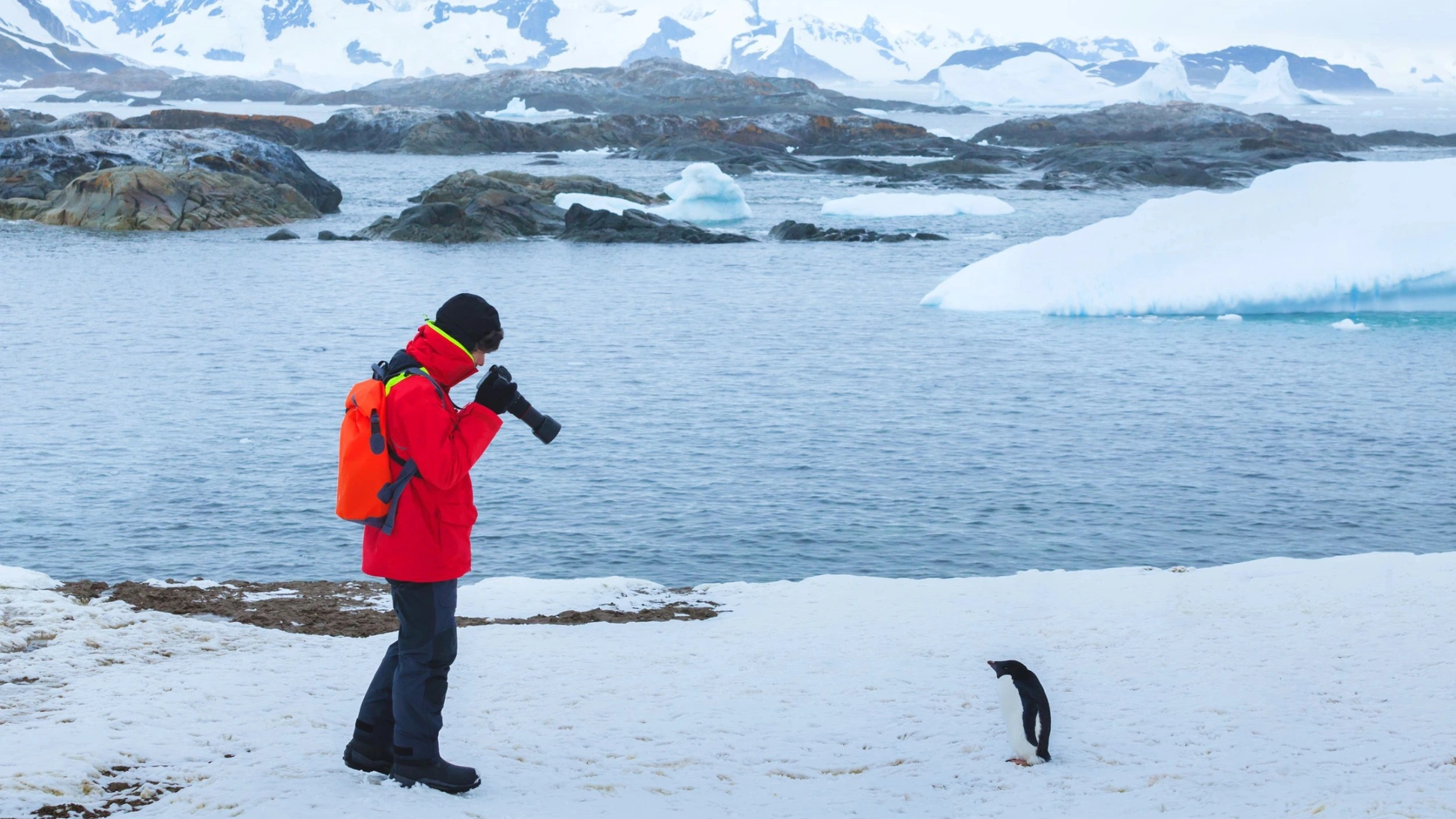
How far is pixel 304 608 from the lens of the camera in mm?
9234

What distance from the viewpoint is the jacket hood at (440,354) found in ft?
16.1

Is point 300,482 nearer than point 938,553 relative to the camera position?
No

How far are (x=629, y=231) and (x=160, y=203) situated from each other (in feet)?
52.3

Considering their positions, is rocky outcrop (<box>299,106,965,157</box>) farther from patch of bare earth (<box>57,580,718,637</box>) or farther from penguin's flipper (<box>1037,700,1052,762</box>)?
penguin's flipper (<box>1037,700,1052,762</box>)

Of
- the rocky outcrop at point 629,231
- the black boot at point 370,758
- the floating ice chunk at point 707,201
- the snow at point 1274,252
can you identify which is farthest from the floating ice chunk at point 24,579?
the floating ice chunk at point 707,201

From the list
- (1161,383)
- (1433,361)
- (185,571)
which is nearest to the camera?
(185,571)

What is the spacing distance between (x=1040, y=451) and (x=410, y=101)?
164 meters

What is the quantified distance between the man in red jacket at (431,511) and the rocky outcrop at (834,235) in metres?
39.0

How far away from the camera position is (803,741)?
6.13 metres

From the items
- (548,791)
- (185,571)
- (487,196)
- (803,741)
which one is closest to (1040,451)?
(185,571)

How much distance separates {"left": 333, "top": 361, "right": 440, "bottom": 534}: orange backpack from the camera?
188 inches

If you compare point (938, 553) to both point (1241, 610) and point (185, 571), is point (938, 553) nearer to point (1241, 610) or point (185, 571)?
point (1241, 610)

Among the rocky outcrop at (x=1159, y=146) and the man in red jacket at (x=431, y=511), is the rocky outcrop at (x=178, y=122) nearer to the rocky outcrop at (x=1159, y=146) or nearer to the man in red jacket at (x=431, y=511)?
the rocky outcrop at (x=1159, y=146)

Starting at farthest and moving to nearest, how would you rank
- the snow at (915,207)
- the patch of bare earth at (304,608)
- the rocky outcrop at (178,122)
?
1. the rocky outcrop at (178,122)
2. the snow at (915,207)
3. the patch of bare earth at (304,608)
